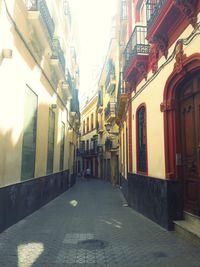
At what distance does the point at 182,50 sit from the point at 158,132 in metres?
2.31

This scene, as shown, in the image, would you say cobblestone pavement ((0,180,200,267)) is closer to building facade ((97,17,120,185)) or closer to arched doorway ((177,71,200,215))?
arched doorway ((177,71,200,215))

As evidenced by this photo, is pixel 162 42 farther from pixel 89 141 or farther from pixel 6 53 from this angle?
pixel 89 141

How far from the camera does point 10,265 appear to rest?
4.19 meters

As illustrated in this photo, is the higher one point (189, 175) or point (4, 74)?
point (4, 74)

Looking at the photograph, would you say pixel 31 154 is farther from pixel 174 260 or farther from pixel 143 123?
pixel 174 260

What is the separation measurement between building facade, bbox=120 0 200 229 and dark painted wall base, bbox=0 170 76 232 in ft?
11.0

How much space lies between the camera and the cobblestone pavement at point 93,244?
4.40 metres

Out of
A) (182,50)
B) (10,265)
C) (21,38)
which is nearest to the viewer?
(10,265)

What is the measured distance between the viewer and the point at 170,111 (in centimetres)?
684

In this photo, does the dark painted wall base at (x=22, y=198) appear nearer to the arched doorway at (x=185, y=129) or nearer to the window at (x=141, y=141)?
the window at (x=141, y=141)

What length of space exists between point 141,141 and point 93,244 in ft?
16.0

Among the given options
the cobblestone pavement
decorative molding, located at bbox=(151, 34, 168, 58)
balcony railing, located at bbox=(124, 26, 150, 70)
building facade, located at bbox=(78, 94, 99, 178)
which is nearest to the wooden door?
the cobblestone pavement

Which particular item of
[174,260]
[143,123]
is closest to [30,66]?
[143,123]

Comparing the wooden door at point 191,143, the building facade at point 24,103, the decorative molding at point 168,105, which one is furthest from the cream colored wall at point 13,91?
the wooden door at point 191,143
